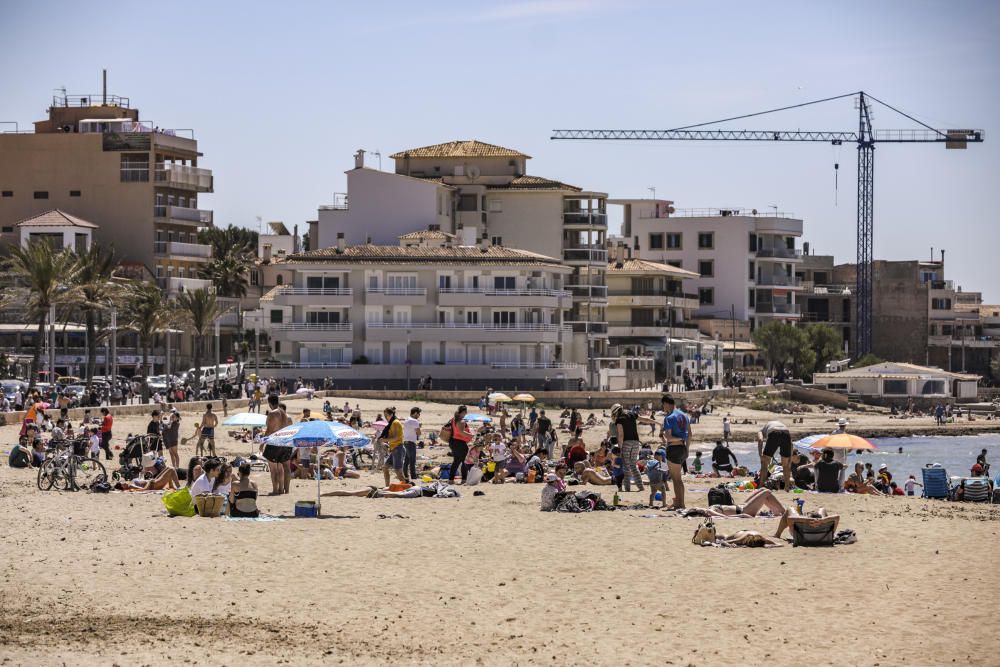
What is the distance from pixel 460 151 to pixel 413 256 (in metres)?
18.4

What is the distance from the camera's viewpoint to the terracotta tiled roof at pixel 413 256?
248 ft

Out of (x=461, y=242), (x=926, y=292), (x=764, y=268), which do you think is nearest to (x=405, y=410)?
(x=461, y=242)

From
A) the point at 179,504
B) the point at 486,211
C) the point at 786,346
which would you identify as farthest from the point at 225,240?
the point at 179,504

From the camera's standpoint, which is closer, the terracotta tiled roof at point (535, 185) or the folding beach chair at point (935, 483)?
the folding beach chair at point (935, 483)

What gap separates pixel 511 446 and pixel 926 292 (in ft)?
316

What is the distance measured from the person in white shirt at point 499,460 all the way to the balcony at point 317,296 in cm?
4452

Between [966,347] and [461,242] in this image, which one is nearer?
[461,242]

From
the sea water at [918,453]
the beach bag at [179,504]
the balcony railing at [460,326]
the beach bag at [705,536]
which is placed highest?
the balcony railing at [460,326]

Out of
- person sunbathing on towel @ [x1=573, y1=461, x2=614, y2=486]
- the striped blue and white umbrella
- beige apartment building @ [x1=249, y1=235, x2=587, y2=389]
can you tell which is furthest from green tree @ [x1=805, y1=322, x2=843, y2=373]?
the striped blue and white umbrella

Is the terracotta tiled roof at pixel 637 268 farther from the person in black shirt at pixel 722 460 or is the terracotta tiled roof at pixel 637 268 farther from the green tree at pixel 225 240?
the person in black shirt at pixel 722 460

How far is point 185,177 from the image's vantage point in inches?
3556

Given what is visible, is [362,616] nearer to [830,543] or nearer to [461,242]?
[830,543]

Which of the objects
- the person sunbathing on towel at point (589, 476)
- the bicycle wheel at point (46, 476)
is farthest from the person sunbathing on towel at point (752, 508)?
the bicycle wheel at point (46, 476)

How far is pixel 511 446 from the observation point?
33062 mm
